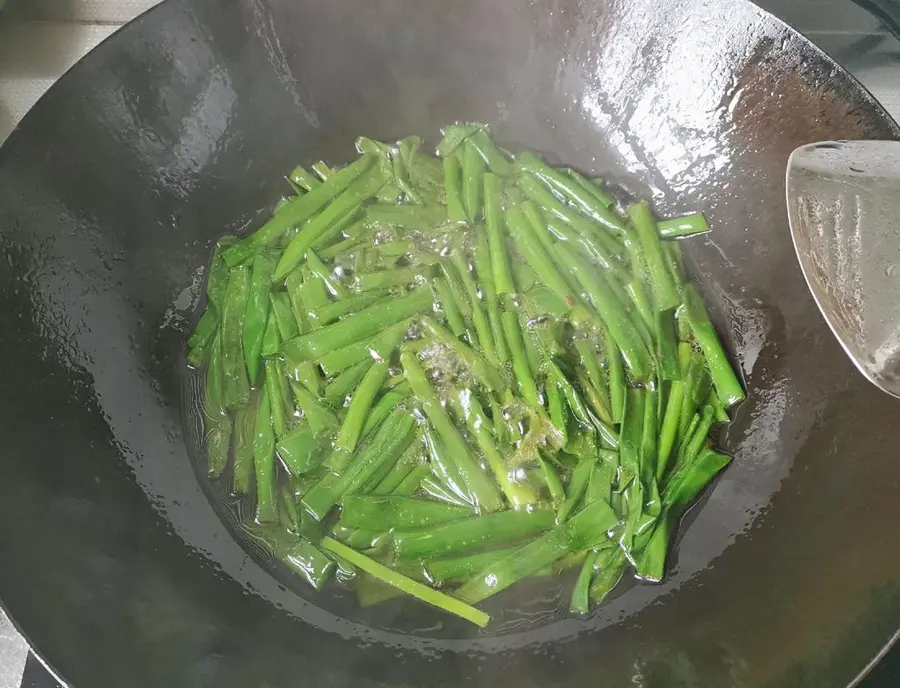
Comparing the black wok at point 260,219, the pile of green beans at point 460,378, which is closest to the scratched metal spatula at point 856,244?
the black wok at point 260,219

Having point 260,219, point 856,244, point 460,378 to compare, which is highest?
point 260,219

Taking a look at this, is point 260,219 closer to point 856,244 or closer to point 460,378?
point 460,378

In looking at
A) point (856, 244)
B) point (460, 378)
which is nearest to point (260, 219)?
point (460, 378)

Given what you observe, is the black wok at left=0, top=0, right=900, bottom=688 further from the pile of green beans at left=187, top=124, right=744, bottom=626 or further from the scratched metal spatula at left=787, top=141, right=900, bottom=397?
the scratched metal spatula at left=787, top=141, right=900, bottom=397

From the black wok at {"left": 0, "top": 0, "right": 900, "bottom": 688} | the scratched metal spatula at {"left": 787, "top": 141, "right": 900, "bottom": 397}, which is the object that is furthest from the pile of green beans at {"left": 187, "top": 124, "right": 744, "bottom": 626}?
the scratched metal spatula at {"left": 787, "top": 141, "right": 900, "bottom": 397}

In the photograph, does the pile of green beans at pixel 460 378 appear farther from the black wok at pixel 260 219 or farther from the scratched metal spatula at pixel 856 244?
the scratched metal spatula at pixel 856 244

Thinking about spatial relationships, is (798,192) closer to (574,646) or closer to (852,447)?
(852,447)
